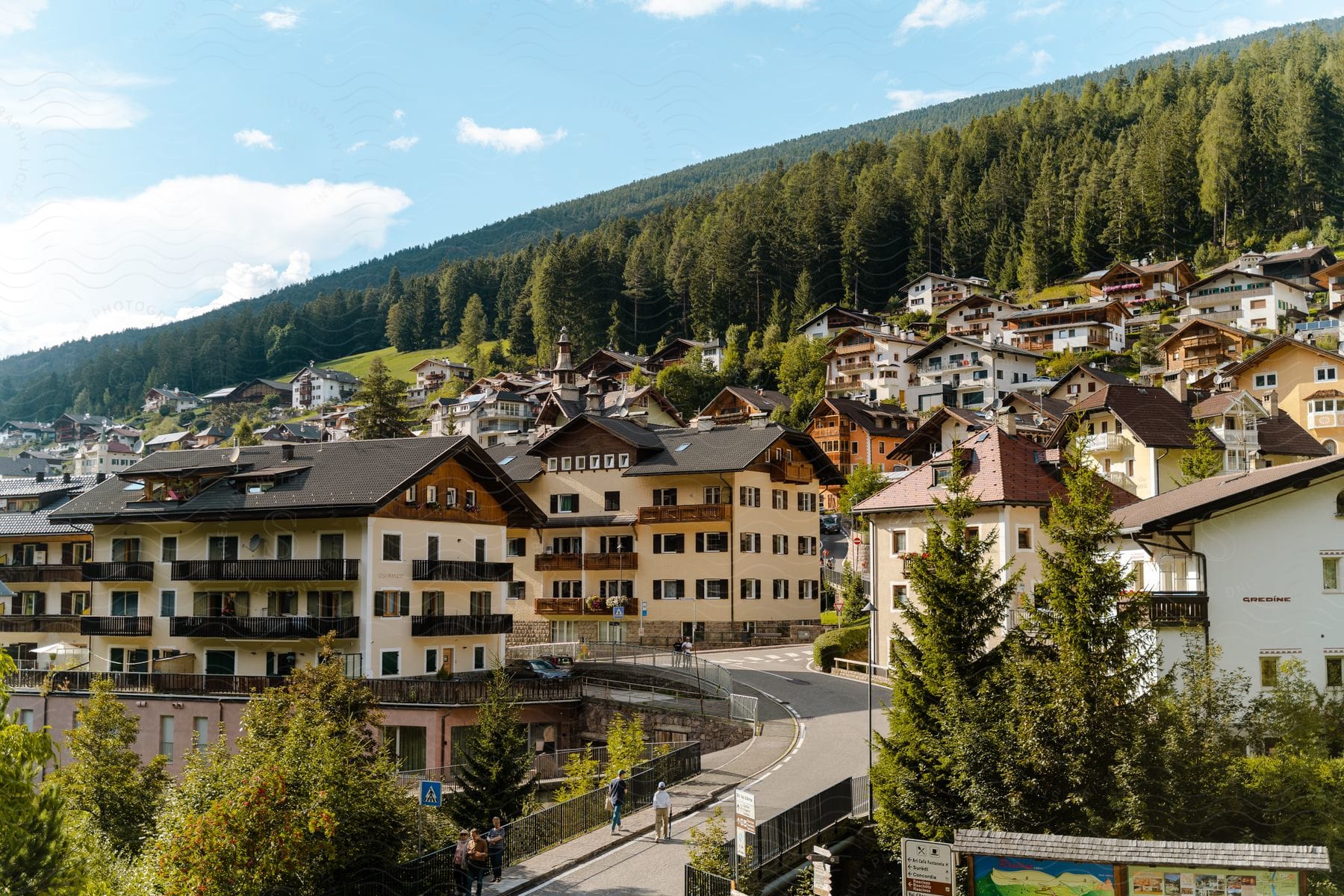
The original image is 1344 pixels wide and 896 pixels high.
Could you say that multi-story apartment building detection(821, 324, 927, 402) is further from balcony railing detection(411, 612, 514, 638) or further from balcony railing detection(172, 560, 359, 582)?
balcony railing detection(172, 560, 359, 582)

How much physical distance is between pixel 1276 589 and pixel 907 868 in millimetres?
19480

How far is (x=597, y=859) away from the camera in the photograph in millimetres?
28062

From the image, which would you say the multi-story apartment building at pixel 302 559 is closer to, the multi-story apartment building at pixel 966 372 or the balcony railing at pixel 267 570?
the balcony railing at pixel 267 570

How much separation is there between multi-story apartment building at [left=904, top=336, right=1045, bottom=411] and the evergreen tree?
3844 inches

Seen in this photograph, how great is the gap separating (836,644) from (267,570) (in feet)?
83.2

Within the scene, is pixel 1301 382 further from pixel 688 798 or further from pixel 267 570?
pixel 267 570

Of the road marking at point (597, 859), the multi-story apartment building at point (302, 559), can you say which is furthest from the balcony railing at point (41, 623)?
the road marking at point (597, 859)

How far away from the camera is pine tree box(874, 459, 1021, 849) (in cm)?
2698

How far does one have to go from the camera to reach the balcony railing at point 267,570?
49250 mm

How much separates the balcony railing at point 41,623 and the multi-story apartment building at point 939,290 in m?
123

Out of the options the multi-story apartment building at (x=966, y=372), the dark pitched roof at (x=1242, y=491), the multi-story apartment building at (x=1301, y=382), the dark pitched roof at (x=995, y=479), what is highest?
the multi-story apartment building at (x=966, y=372)

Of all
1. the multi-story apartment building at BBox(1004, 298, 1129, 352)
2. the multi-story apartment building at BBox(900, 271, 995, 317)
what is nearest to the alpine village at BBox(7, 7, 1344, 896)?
the multi-story apartment building at BBox(1004, 298, 1129, 352)

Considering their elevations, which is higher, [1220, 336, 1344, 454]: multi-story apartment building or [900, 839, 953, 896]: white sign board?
[1220, 336, 1344, 454]: multi-story apartment building

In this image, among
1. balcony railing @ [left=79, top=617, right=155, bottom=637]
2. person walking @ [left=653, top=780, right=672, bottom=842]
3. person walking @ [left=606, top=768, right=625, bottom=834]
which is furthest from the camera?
balcony railing @ [left=79, top=617, right=155, bottom=637]
